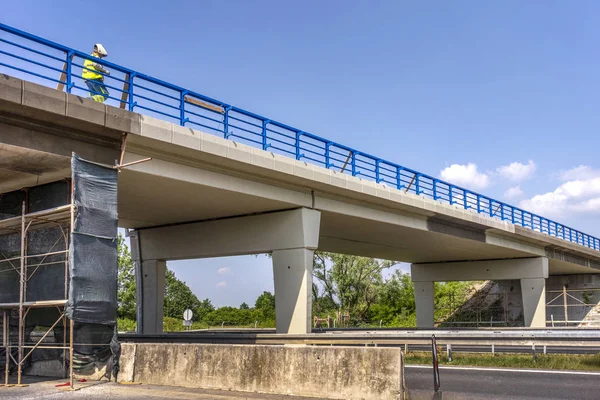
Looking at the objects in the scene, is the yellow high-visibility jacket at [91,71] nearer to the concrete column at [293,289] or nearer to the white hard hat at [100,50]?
the white hard hat at [100,50]

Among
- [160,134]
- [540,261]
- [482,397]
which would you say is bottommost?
[482,397]

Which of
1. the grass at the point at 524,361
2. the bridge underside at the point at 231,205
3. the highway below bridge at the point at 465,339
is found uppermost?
the bridge underside at the point at 231,205

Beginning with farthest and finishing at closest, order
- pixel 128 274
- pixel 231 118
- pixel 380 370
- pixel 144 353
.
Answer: pixel 128 274 → pixel 231 118 → pixel 144 353 → pixel 380 370

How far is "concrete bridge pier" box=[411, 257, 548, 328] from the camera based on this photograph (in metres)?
39.2

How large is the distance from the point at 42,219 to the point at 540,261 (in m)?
32.7

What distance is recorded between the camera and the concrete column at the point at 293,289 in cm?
2230

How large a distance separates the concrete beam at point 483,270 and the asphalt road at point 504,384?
2697cm

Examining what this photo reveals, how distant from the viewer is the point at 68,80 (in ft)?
47.3

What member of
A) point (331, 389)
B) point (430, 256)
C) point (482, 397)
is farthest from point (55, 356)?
point (430, 256)

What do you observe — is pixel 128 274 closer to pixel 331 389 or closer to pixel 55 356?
pixel 55 356

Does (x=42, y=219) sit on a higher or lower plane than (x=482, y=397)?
higher

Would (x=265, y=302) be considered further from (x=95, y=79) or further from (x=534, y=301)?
(x=95, y=79)

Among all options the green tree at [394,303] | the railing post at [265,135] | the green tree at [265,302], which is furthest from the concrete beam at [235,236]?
the green tree at [265,302]

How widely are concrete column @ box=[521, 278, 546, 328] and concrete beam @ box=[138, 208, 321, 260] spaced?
21666 mm
